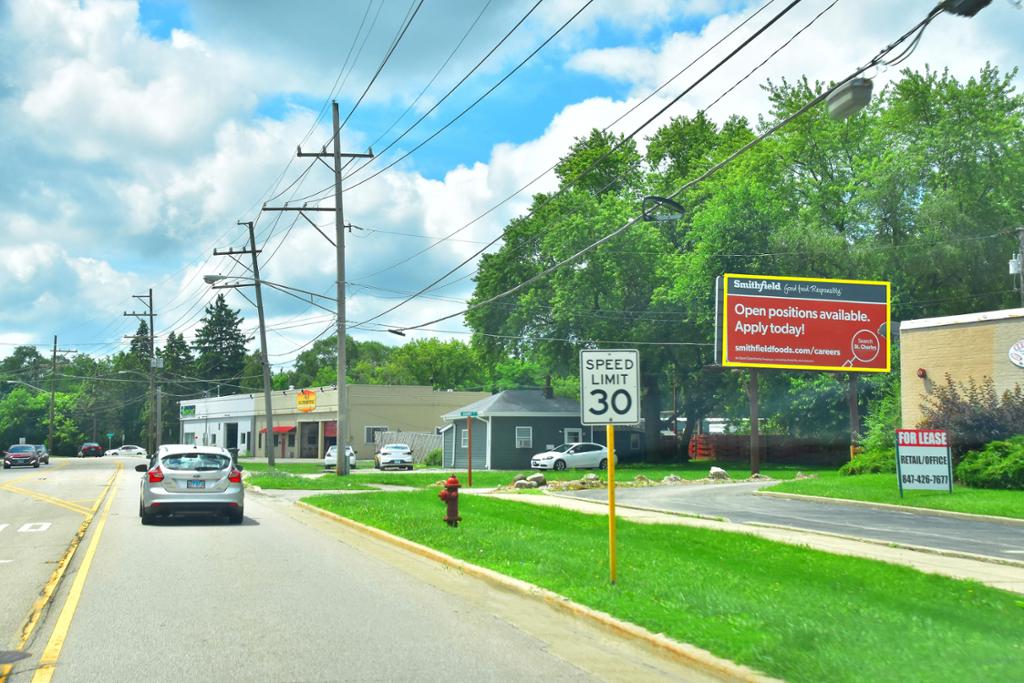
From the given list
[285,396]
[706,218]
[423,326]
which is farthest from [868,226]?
[285,396]

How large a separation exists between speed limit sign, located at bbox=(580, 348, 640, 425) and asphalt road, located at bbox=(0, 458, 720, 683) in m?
2.16

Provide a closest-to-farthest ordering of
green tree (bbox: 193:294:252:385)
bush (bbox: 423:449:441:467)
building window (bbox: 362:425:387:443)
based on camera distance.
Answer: bush (bbox: 423:449:441:467), building window (bbox: 362:425:387:443), green tree (bbox: 193:294:252:385)

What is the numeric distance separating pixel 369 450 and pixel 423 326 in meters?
38.1

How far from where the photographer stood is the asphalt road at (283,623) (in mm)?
7477

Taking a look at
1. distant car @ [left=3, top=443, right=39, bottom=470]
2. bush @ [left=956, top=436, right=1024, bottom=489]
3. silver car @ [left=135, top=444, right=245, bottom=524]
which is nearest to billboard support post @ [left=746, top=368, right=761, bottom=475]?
bush @ [left=956, top=436, right=1024, bottom=489]

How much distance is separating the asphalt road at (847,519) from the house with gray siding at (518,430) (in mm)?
25060

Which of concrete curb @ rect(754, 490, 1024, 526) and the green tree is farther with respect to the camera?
the green tree

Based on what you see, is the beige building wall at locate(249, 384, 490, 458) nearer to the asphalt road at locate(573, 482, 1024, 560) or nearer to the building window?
the building window

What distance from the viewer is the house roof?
5469 cm

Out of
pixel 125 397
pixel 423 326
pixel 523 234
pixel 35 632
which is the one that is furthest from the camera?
pixel 125 397

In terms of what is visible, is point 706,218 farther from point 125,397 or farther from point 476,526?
point 125,397

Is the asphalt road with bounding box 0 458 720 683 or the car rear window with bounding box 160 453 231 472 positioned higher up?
the car rear window with bounding box 160 453 231 472

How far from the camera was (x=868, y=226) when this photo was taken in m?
49.9

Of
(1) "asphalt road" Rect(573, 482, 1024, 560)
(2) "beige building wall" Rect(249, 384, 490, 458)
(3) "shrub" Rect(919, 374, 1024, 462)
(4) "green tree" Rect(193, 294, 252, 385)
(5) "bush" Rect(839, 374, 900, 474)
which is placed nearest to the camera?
(1) "asphalt road" Rect(573, 482, 1024, 560)
